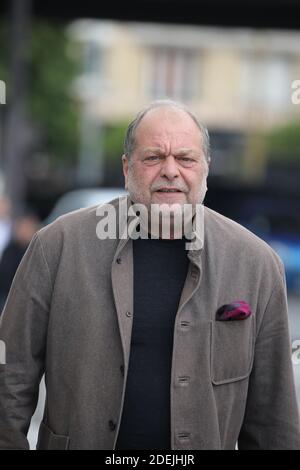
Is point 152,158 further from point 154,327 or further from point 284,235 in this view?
point 284,235

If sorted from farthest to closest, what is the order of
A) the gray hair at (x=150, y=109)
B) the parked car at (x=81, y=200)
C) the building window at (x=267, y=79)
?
the building window at (x=267, y=79) < the parked car at (x=81, y=200) < the gray hair at (x=150, y=109)

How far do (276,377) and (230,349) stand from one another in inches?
7.9

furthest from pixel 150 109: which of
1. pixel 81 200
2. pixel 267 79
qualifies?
pixel 267 79

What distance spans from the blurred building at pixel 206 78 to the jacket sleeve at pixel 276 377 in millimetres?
44466

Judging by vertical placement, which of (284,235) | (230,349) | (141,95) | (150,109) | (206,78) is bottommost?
(284,235)

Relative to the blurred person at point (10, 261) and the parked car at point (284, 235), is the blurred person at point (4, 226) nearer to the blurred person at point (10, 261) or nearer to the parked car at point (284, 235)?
the blurred person at point (10, 261)

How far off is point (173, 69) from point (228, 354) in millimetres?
46166

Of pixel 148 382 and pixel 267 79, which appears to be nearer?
pixel 148 382

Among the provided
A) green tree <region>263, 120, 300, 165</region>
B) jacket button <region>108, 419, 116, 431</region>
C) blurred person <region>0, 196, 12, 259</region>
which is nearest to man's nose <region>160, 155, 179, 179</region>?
jacket button <region>108, 419, 116, 431</region>

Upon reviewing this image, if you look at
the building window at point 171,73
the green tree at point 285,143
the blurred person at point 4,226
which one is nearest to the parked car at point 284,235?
the blurred person at point 4,226

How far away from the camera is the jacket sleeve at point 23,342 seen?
2.76m

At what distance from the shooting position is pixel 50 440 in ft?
9.01

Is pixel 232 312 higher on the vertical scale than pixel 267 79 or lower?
lower
